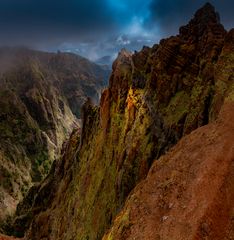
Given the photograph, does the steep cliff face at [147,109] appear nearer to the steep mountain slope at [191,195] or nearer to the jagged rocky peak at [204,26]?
the jagged rocky peak at [204,26]

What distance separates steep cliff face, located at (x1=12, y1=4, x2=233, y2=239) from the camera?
41281 millimetres

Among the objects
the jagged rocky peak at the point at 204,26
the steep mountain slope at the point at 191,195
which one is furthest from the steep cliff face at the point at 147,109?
the steep mountain slope at the point at 191,195

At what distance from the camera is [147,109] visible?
50688 millimetres

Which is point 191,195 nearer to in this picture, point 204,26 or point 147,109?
point 147,109

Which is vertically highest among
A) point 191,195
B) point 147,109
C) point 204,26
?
point 204,26

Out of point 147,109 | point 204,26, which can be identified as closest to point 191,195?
point 147,109

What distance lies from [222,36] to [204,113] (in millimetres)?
14165

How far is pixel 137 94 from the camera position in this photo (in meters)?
57.0

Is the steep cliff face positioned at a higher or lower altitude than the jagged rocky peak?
lower

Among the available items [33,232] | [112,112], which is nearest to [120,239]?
[112,112]

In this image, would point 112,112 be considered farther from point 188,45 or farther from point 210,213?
point 210,213

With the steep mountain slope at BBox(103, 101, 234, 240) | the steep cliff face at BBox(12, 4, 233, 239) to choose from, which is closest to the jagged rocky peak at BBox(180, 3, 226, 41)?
the steep cliff face at BBox(12, 4, 233, 239)

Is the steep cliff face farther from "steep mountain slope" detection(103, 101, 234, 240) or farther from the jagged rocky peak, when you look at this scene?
"steep mountain slope" detection(103, 101, 234, 240)

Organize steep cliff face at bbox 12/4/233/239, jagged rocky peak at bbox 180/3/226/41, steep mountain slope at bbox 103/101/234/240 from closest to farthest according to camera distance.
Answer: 1. steep mountain slope at bbox 103/101/234/240
2. steep cliff face at bbox 12/4/233/239
3. jagged rocky peak at bbox 180/3/226/41
